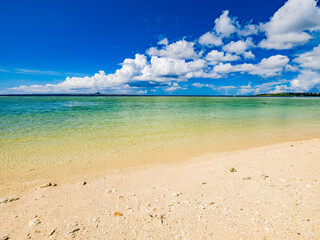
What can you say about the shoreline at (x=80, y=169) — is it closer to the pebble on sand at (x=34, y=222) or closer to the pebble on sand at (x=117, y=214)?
the pebble on sand at (x=34, y=222)

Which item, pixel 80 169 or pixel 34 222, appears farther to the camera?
pixel 80 169

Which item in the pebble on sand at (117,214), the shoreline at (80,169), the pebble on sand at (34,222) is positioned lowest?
the shoreline at (80,169)

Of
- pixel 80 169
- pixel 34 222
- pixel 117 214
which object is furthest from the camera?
pixel 80 169

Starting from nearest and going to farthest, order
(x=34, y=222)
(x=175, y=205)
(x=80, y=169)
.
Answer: (x=34, y=222), (x=175, y=205), (x=80, y=169)

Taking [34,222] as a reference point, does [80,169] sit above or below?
below

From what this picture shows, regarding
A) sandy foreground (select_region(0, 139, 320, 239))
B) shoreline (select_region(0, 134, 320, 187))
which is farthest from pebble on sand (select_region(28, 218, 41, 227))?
shoreline (select_region(0, 134, 320, 187))

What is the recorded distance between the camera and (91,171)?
8203mm

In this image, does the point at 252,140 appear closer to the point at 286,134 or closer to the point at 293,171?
the point at 286,134

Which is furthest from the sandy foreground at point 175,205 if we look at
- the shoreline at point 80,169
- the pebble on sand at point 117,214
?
the shoreline at point 80,169

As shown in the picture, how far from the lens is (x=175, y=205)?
187 inches

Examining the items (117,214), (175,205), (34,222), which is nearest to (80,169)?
(34,222)

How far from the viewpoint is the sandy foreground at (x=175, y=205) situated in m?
3.74

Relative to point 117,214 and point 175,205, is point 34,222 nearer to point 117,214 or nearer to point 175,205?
point 117,214

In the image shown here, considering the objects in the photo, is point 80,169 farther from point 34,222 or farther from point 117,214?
point 117,214
